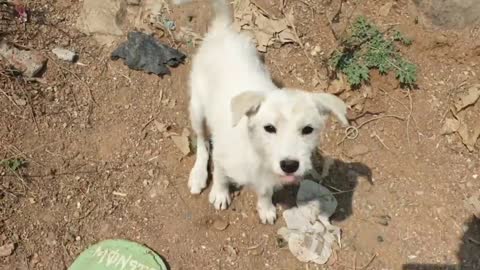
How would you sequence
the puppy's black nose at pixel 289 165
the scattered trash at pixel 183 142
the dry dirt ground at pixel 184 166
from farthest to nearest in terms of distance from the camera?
Result: the scattered trash at pixel 183 142, the dry dirt ground at pixel 184 166, the puppy's black nose at pixel 289 165

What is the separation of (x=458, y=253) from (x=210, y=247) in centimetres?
214

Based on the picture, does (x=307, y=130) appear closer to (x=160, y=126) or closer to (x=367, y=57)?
(x=160, y=126)

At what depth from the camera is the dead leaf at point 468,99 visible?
209 inches

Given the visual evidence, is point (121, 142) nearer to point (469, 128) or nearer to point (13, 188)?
point (13, 188)

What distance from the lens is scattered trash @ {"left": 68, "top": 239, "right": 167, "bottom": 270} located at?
14.1 feet

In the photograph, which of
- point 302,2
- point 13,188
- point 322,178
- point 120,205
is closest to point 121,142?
point 120,205

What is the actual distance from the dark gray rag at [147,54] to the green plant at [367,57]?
160cm

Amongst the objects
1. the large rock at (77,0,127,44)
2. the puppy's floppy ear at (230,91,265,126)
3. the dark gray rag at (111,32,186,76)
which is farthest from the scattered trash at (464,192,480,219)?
the large rock at (77,0,127,44)

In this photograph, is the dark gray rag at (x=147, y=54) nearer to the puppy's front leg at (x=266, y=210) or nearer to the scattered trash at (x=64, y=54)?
the scattered trash at (x=64, y=54)

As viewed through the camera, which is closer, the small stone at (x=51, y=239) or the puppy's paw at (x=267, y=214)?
the small stone at (x=51, y=239)

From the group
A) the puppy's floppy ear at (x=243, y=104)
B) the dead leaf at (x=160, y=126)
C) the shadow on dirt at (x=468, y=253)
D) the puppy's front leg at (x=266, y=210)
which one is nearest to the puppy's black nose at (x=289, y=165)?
the puppy's floppy ear at (x=243, y=104)

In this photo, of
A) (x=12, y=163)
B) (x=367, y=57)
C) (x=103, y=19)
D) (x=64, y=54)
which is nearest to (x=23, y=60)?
(x=64, y=54)

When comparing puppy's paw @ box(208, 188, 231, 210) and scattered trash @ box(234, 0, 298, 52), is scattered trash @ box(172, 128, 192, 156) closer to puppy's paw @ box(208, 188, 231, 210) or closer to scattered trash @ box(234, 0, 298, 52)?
puppy's paw @ box(208, 188, 231, 210)

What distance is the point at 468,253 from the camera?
468 centimetres
